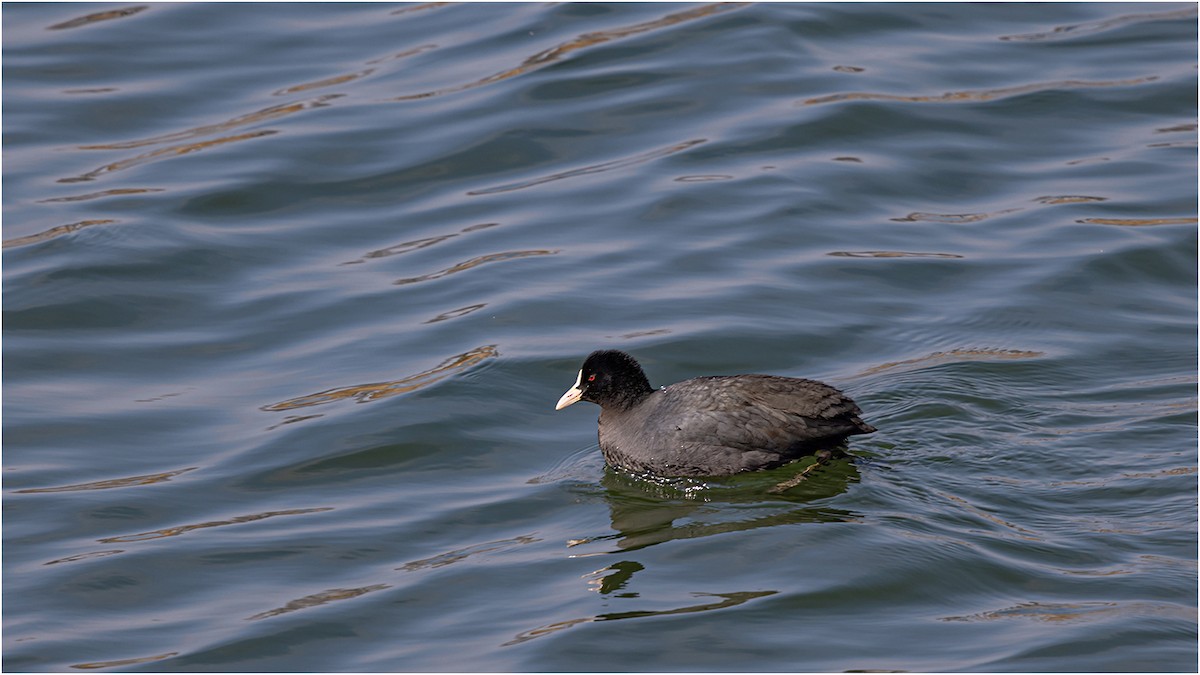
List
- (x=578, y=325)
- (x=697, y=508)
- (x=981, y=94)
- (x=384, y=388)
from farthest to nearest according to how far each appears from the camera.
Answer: (x=981, y=94) < (x=578, y=325) < (x=384, y=388) < (x=697, y=508)

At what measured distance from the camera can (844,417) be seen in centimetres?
895

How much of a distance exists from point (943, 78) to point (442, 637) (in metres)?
10.2

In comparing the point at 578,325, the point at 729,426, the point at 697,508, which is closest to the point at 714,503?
the point at 697,508

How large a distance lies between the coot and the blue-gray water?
0.71 ft

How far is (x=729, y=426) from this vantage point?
8969 millimetres

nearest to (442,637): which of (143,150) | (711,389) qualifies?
(711,389)

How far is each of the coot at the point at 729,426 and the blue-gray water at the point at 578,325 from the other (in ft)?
0.71

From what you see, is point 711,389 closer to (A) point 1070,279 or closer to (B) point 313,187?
(A) point 1070,279

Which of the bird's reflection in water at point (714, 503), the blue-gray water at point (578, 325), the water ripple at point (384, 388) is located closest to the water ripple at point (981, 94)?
the blue-gray water at point (578, 325)

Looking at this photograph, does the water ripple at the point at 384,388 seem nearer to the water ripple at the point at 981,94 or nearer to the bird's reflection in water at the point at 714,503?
the bird's reflection in water at the point at 714,503

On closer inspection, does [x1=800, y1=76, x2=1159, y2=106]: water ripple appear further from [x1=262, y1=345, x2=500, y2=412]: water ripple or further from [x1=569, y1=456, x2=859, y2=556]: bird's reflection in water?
[x1=569, y1=456, x2=859, y2=556]: bird's reflection in water

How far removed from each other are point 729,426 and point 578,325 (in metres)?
2.67

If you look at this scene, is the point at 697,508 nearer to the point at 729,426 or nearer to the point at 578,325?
the point at 729,426

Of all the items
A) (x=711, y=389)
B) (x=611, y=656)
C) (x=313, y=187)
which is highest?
(x=313, y=187)
